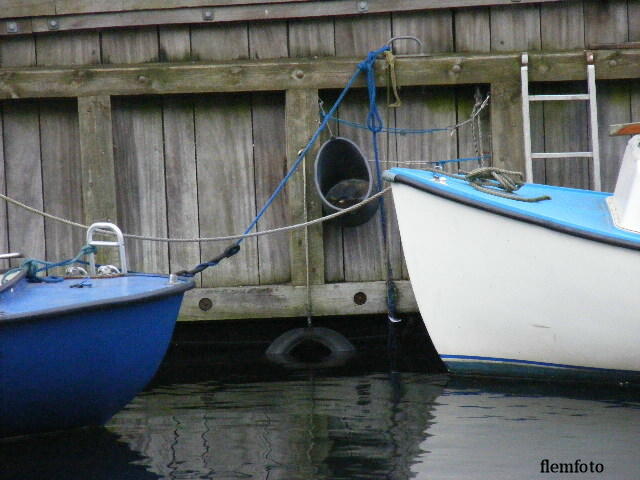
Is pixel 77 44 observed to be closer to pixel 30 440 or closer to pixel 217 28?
pixel 217 28

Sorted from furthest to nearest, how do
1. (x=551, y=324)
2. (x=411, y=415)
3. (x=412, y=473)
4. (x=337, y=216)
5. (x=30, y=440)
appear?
(x=337, y=216) < (x=551, y=324) < (x=411, y=415) < (x=30, y=440) < (x=412, y=473)

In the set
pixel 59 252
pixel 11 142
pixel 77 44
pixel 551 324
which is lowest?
pixel 551 324

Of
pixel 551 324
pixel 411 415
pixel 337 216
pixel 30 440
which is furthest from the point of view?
pixel 337 216

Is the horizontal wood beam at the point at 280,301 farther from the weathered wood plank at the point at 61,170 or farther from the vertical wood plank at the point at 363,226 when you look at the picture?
the weathered wood plank at the point at 61,170

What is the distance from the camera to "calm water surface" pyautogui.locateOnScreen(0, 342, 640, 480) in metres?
4.70

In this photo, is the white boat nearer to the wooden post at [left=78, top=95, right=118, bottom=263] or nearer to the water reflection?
the water reflection

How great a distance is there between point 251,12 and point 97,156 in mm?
1343

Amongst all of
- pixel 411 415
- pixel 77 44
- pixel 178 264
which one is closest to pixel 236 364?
pixel 178 264

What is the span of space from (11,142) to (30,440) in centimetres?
269

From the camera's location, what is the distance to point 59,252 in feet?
24.0

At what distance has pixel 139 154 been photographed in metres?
7.28

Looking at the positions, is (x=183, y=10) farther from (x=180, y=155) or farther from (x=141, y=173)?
(x=141, y=173)

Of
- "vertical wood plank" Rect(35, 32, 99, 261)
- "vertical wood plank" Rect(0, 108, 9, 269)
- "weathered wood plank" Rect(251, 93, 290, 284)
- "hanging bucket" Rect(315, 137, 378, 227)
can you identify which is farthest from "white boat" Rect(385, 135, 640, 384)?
"vertical wood plank" Rect(0, 108, 9, 269)

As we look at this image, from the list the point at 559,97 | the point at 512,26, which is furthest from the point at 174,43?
the point at 559,97
